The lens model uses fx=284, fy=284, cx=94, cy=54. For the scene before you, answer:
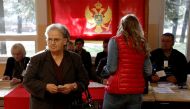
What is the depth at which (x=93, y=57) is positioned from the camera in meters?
5.30

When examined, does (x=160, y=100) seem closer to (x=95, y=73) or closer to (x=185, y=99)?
(x=185, y=99)

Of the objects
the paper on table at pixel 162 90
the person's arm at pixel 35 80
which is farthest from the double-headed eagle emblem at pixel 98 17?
the person's arm at pixel 35 80

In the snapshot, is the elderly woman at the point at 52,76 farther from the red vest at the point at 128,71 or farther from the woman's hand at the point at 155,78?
the woman's hand at the point at 155,78

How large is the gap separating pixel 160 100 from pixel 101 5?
8.72 ft

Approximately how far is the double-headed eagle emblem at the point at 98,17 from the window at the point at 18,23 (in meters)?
1.09

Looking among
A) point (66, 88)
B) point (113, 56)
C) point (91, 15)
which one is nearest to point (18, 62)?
point (91, 15)

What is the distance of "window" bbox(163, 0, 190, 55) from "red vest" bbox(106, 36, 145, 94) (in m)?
2.93

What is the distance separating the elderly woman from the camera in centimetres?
207

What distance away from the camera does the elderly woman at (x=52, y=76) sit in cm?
207

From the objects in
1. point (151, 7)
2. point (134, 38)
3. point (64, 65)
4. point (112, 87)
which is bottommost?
point (112, 87)

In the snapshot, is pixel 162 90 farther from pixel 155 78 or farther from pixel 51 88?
pixel 51 88

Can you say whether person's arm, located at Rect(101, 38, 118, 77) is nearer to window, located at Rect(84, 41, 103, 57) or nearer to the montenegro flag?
the montenegro flag

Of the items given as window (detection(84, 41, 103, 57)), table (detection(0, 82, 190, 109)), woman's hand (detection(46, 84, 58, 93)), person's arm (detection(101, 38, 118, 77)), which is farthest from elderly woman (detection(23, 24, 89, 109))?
window (detection(84, 41, 103, 57))

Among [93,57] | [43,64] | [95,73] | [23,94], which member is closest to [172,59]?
[95,73]
